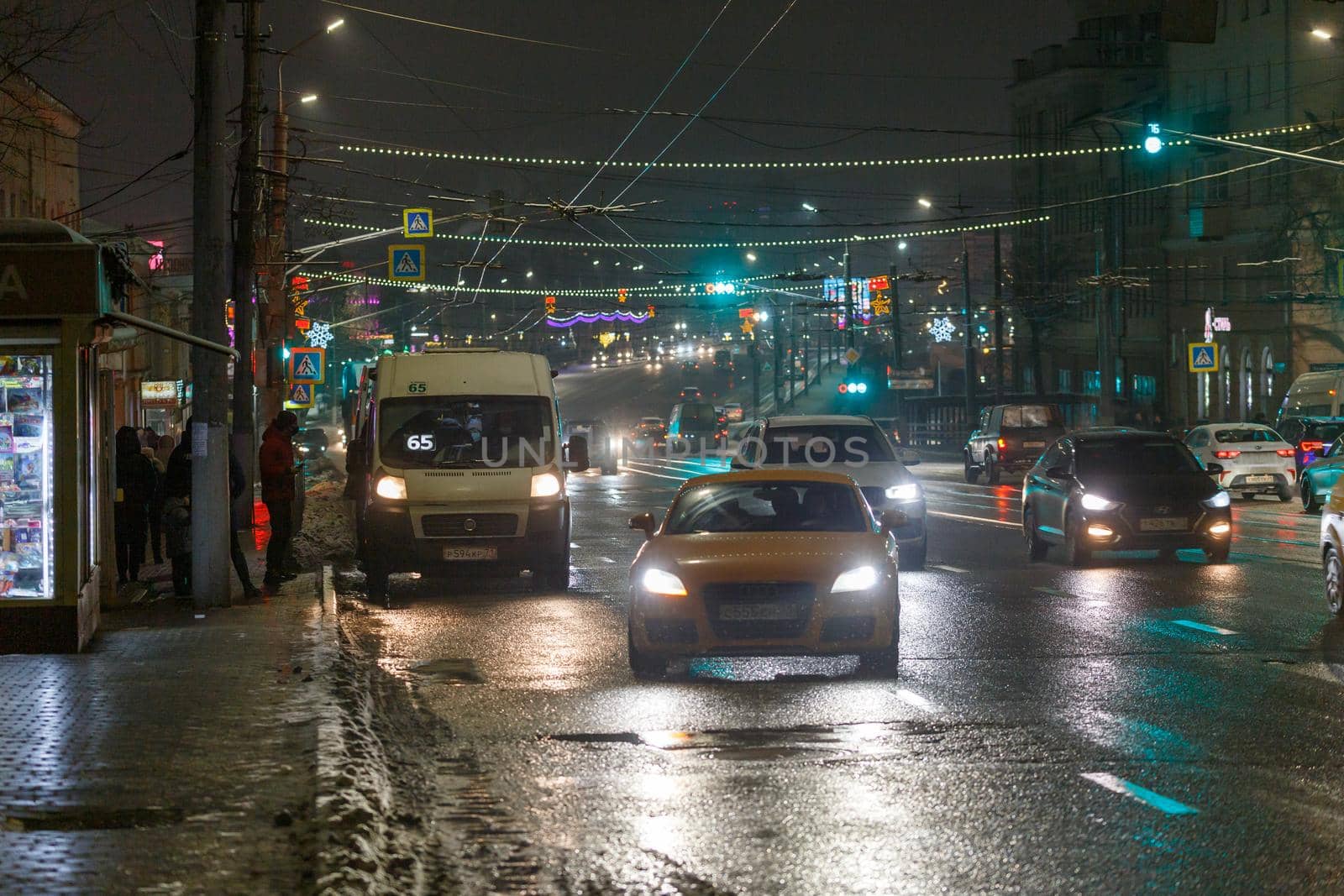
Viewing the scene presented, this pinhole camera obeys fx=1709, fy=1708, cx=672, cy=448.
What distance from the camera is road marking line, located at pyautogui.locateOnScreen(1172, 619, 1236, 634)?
13.4 metres

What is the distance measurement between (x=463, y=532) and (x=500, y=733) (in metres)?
8.52

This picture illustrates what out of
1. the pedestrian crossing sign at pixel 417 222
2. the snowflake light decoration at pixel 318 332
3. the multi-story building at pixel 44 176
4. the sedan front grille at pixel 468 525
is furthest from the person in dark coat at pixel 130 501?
the snowflake light decoration at pixel 318 332

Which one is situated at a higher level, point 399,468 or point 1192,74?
point 1192,74

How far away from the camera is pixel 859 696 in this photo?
10.6m

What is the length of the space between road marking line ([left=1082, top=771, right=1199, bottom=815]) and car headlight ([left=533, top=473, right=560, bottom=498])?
Answer: 10.6m

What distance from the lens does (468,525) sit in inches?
706

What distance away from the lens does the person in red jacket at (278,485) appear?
1731 centimetres

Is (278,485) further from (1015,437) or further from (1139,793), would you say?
(1015,437)

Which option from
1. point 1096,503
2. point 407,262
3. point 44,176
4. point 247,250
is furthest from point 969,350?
point 1096,503

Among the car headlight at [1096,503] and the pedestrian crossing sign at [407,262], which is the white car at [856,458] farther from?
the pedestrian crossing sign at [407,262]

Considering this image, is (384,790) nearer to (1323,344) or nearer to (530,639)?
(530,639)

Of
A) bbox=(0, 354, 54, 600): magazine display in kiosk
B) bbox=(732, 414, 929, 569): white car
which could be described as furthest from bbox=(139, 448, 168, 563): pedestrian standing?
bbox=(0, 354, 54, 600): magazine display in kiosk

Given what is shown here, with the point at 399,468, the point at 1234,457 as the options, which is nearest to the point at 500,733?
the point at 399,468

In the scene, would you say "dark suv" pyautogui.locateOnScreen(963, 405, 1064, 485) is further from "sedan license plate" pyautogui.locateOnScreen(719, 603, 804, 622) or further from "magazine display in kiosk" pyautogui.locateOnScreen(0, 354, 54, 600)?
"magazine display in kiosk" pyautogui.locateOnScreen(0, 354, 54, 600)
